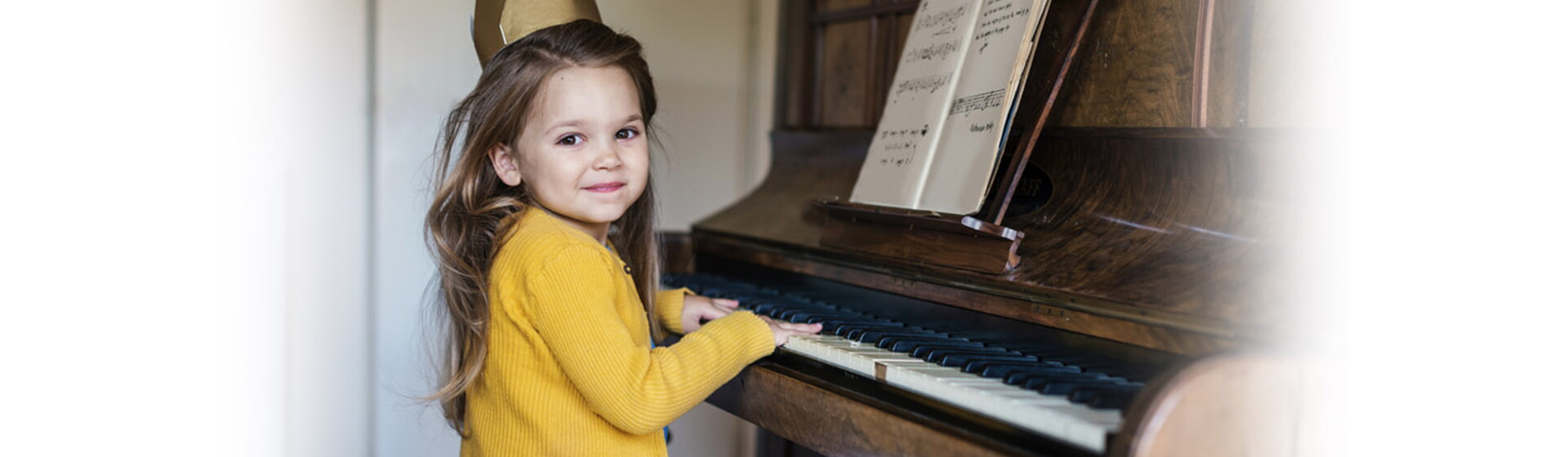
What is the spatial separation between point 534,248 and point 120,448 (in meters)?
0.82

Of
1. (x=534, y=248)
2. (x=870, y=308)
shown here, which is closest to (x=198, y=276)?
(x=534, y=248)

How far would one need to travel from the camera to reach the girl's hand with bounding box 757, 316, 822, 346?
1603 mm

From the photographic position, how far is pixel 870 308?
74.9 inches

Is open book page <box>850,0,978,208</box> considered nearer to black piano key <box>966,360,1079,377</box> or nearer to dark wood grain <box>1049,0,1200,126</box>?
dark wood grain <box>1049,0,1200,126</box>

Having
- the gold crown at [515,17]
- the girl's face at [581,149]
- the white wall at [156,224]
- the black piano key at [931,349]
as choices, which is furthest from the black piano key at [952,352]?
the white wall at [156,224]

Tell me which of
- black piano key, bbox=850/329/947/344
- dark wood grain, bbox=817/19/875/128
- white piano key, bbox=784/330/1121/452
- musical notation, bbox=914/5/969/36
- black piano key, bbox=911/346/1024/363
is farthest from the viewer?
dark wood grain, bbox=817/19/875/128

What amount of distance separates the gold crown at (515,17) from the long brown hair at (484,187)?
0.02 m

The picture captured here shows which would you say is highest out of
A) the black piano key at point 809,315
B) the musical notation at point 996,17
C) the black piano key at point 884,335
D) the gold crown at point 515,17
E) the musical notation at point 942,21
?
the musical notation at point 942,21

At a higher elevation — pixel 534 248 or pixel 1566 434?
pixel 534 248

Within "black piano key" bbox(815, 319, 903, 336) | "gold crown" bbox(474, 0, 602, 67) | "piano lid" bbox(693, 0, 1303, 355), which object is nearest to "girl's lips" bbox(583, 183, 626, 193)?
"gold crown" bbox(474, 0, 602, 67)

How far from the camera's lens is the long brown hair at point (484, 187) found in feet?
5.22

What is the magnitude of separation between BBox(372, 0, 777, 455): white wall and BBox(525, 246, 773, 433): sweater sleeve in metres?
0.90

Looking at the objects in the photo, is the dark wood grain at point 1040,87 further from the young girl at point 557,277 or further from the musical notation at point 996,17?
the young girl at point 557,277

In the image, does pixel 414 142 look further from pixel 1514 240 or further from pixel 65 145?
pixel 1514 240
